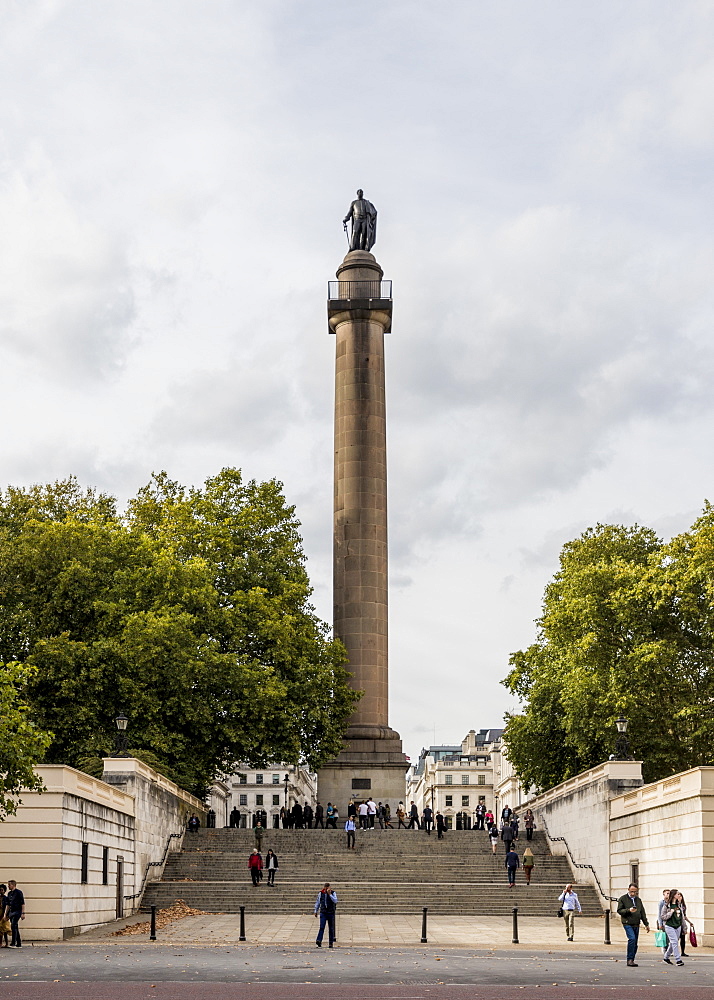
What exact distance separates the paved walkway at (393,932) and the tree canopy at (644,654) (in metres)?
10.9

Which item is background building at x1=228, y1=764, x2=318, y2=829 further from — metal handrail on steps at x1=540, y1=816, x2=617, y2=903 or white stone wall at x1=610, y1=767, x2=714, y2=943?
white stone wall at x1=610, y1=767, x2=714, y2=943

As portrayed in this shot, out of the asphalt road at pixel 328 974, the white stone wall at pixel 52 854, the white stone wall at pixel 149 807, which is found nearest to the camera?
the asphalt road at pixel 328 974

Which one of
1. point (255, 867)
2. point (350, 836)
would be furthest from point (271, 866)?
point (350, 836)

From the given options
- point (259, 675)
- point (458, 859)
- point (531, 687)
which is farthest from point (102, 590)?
point (531, 687)

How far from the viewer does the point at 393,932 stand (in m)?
33.6

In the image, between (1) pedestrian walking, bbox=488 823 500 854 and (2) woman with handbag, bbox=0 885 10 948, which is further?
(1) pedestrian walking, bbox=488 823 500 854

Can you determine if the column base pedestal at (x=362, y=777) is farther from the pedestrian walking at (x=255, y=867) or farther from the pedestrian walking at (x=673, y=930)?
the pedestrian walking at (x=673, y=930)

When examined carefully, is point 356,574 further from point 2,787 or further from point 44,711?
point 2,787

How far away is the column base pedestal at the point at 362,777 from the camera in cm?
6041

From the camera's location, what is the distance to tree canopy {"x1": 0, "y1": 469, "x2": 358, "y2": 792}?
1961 inches

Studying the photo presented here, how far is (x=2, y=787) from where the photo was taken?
26812 mm

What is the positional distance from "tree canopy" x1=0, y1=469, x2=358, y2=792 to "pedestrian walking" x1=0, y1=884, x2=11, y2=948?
1662 cm

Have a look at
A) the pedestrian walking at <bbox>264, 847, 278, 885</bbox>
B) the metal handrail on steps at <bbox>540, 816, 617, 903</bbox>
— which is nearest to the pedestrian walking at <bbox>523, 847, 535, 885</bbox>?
the metal handrail on steps at <bbox>540, 816, 617, 903</bbox>

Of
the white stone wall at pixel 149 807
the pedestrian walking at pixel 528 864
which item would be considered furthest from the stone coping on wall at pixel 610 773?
the white stone wall at pixel 149 807
